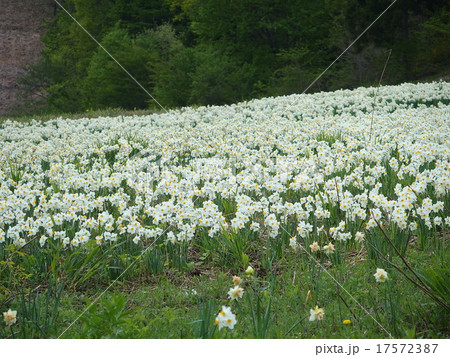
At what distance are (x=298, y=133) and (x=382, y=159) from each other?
2.20 m

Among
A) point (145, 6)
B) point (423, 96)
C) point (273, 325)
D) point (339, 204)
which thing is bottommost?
point (273, 325)

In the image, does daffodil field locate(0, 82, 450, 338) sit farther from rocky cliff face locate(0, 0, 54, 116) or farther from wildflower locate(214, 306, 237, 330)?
rocky cliff face locate(0, 0, 54, 116)

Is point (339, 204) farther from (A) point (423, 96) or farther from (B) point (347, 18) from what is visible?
(B) point (347, 18)

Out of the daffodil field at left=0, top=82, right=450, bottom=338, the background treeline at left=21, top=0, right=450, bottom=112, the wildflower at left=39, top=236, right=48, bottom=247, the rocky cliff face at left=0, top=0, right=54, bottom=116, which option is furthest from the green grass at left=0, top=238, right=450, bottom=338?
the rocky cliff face at left=0, top=0, right=54, bottom=116

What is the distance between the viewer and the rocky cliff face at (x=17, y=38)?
38000 mm

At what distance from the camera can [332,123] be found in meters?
9.50

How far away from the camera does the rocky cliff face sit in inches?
1496

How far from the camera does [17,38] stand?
151ft

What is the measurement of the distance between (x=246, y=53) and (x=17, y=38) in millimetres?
27585

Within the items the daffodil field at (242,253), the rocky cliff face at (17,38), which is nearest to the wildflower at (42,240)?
the daffodil field at (242,253)
